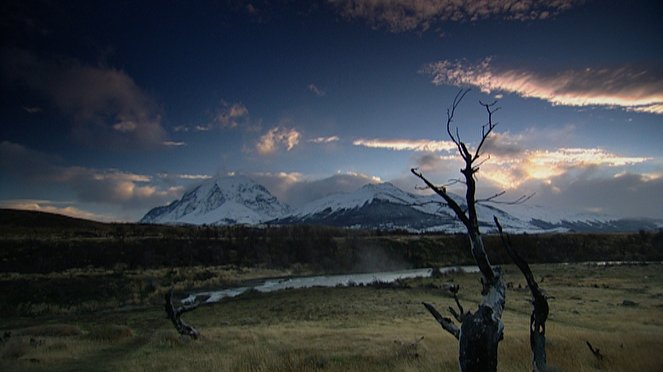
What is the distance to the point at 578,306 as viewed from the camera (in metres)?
39.7

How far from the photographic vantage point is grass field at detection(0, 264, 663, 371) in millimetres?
15977

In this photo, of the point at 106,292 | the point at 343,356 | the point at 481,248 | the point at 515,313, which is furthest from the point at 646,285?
the point at 106,292

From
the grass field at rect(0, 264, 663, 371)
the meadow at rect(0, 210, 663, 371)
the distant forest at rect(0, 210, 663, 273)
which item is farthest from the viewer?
the distant forest at rect(0, 210, 663, 273)

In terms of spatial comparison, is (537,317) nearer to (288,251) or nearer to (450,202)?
(450,202)

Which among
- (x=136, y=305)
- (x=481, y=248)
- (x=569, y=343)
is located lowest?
(x=136, y=305)

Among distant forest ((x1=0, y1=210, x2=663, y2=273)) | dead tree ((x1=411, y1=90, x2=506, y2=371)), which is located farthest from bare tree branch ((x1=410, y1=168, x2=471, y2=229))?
distant forest ((x1=0, y1=210, x2=663, y2=273))

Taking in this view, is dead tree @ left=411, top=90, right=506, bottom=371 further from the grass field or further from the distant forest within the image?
the distant forest

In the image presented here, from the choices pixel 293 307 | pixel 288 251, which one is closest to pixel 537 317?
pixel 293 307

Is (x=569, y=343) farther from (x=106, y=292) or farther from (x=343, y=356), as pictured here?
(x=106, y=292)

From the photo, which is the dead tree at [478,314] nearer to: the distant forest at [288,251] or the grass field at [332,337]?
the grass field at [332,337]

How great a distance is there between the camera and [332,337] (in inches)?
960

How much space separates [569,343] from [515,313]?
20.3 meters

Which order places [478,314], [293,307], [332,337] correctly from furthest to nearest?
1. [293,307]
2. [332,337]
3. [478,314]

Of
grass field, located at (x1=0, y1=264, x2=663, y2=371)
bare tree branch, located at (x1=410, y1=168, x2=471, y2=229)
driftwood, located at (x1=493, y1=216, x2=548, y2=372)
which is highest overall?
bare tree branch, located at (x1=410, y1=168, x2=471, y2=229)
